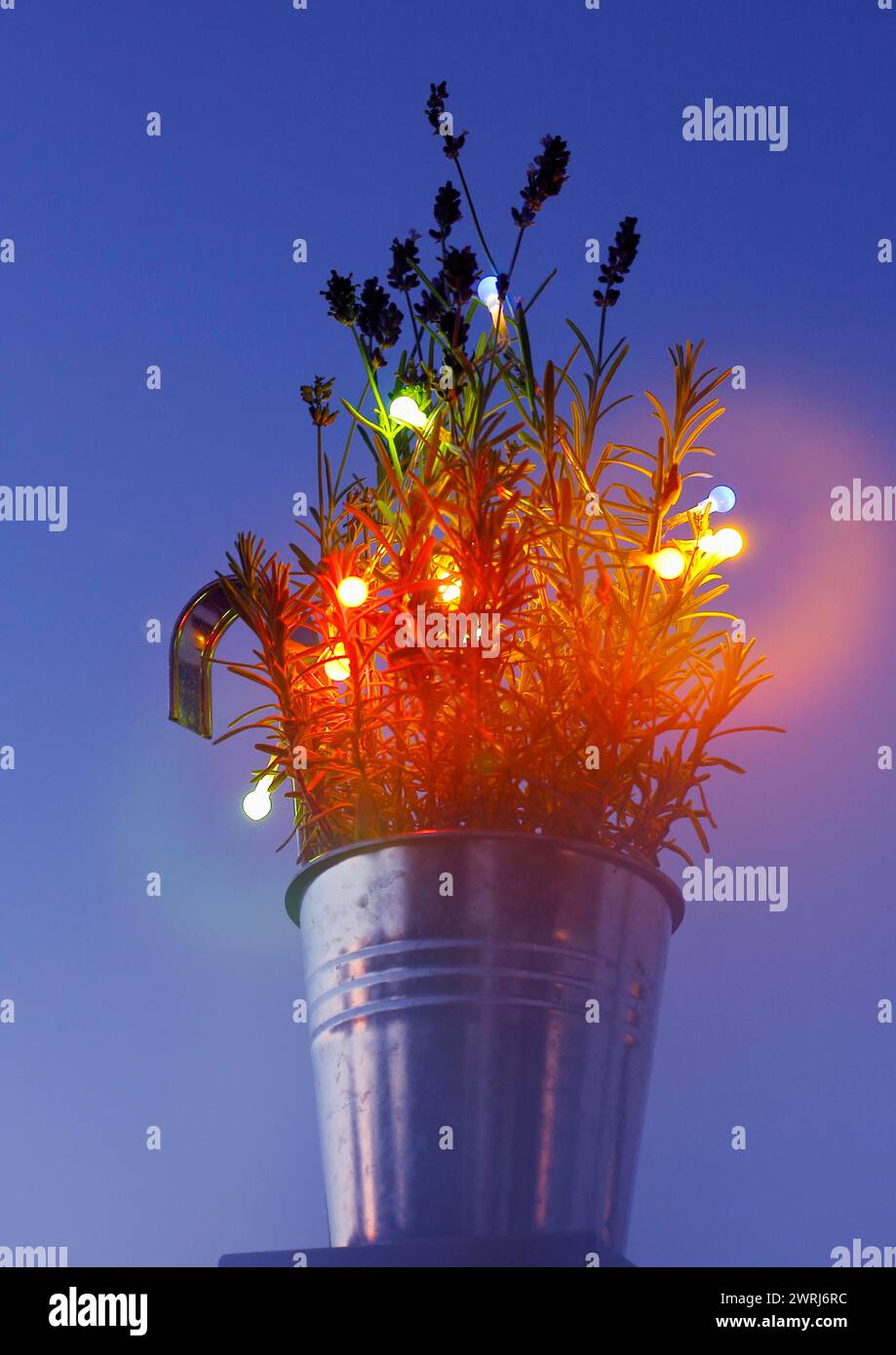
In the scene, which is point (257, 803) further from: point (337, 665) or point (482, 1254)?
point (482, 1254)

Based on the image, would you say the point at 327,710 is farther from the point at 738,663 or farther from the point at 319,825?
the point at 738,663

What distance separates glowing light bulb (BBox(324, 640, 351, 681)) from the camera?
915 millimetres

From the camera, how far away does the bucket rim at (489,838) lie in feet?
2.59

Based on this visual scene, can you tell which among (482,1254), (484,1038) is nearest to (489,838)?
(484,1038)

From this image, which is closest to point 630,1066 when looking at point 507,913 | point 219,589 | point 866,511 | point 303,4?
point 507,913

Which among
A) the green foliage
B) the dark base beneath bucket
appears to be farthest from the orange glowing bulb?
the dark base beneath bucket

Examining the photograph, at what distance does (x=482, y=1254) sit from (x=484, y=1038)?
10 cm

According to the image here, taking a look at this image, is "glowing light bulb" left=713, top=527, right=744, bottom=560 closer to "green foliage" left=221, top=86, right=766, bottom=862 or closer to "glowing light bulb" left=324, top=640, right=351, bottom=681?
"green foliage" left=221, top=86, right=766, bottom=862

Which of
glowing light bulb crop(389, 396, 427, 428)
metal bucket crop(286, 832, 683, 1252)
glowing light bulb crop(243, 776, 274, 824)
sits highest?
glowing light bulb crop(389, 396, 427, 428)

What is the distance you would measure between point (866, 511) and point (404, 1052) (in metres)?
0.60

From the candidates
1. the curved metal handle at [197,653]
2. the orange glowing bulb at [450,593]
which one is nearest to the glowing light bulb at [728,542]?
the orange glowing bulb at [450,593]

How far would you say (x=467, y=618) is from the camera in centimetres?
87

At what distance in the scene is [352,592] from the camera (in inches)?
35.5

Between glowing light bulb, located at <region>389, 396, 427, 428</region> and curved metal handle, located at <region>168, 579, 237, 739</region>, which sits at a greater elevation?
glowing light bulb, located at <region>389, 396, 427, 428</region>
